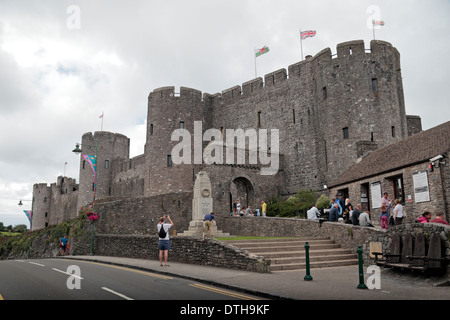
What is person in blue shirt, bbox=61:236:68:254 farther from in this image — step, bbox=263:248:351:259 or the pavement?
step, bbox=263:248:351:259

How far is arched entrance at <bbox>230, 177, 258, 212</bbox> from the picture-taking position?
29958 millimetres

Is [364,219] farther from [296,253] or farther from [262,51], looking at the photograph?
[262,51]

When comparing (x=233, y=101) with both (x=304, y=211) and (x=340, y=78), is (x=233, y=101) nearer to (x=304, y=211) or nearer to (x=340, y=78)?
(x=340, y=78)

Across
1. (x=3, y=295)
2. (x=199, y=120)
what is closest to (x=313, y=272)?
(x=3, y=295)

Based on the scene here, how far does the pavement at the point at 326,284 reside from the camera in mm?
7488

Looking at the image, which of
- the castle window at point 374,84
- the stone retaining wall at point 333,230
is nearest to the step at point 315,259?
the stone retaining wall at point 333,230

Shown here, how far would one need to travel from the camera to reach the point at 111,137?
49688 millimetres

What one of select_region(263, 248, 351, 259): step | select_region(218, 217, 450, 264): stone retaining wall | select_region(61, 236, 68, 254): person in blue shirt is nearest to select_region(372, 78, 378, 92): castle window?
select_region(218, 217, 450, 264): stone retaining wall

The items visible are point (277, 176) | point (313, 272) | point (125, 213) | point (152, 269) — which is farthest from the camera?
point (277, 176)

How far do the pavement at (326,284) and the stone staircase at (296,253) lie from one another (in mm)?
880

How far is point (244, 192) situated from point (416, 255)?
74.1 ft

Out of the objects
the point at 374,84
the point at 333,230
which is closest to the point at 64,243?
the point at 333,230

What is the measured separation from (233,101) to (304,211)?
1576 centimetres

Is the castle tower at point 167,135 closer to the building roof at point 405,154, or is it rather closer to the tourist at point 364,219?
the building roof at point 405,154
